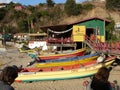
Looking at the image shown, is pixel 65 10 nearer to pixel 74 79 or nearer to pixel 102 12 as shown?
pixel 102 12

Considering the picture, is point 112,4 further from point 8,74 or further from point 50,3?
point 8,74

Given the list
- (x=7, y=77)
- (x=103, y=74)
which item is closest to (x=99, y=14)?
(x=103, y=74)

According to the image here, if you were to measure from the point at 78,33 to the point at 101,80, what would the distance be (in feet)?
74.4

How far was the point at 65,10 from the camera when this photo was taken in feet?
185

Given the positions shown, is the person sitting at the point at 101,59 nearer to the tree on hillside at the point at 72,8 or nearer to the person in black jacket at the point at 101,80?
the person in black jacket at the point at 101,80

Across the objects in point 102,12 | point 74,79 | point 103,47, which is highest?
point 102,12

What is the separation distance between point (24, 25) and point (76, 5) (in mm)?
10277

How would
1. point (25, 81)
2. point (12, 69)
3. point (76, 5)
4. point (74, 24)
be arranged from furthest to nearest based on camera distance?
point (76, 5) < point (74, 24) < point (25, 81) < point (12, 69)

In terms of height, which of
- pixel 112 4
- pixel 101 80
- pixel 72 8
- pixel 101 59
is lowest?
pixel 101 59

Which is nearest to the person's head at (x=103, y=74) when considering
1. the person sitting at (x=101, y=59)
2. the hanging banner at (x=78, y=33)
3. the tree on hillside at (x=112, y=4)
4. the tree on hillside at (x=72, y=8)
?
the person sitting at (x=101, y=59)

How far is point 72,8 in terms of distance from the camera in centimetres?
5500

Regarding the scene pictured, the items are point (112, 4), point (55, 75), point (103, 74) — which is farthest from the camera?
point (112, 4)

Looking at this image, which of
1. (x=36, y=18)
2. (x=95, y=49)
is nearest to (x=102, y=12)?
(x=36, y=18)

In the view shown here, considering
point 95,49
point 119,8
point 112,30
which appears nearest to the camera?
point 95,49
